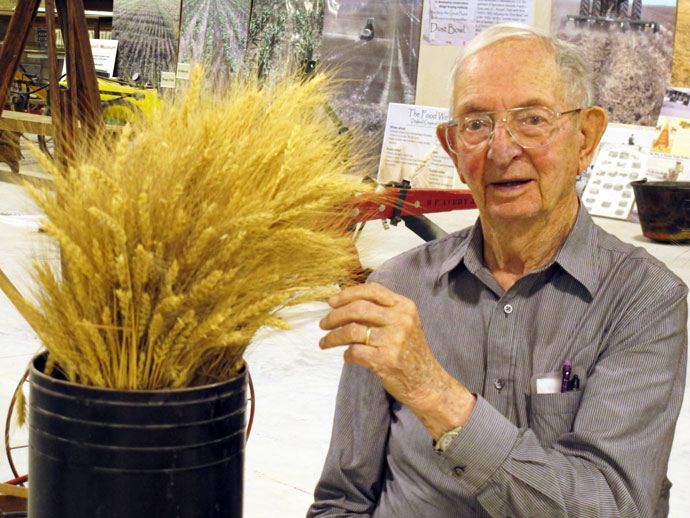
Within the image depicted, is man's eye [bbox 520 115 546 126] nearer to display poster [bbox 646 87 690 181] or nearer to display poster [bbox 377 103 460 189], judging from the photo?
display poster [bbox 646 87 690 181]

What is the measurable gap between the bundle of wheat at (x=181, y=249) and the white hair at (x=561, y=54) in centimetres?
60

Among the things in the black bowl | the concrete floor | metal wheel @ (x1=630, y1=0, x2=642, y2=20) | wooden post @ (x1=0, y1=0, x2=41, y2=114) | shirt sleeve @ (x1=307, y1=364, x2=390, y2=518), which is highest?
metal wheel @ (x1=630, y1=0, x2=642, y2=20)

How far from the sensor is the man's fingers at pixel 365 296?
42.8 inches

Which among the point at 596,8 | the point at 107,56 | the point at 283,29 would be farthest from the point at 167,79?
the point at 596,8

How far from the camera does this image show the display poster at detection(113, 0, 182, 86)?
11281 mm

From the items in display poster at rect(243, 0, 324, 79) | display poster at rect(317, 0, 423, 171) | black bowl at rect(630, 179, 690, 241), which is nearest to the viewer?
black bowl at rect(630, 179, 690, 241)

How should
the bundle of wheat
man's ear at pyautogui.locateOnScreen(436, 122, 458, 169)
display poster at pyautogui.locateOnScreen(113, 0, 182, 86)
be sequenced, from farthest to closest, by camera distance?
display poster at pyautogui.locateOnScreen(113, 0, 182, 86)
man's ear at pyautogui.locateOnScreen(436, 122, 458, 169)
the bundle of wheat

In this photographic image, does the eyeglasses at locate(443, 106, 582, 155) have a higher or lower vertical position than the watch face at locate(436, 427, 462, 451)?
higher

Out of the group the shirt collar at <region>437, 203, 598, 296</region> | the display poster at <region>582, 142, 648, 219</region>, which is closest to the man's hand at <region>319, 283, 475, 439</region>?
the shirt collar at <region>437, 203, 598, 296</region>

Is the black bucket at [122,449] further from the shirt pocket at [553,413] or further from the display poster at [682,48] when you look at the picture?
the display poster at [682,48]

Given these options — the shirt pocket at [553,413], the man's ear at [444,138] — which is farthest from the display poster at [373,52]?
the shirt pocket at [553,413]

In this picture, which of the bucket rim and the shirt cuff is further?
the shirt cuff

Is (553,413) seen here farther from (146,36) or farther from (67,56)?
(146,36)

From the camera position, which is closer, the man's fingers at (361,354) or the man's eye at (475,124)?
the man's fingers at (361,354)
